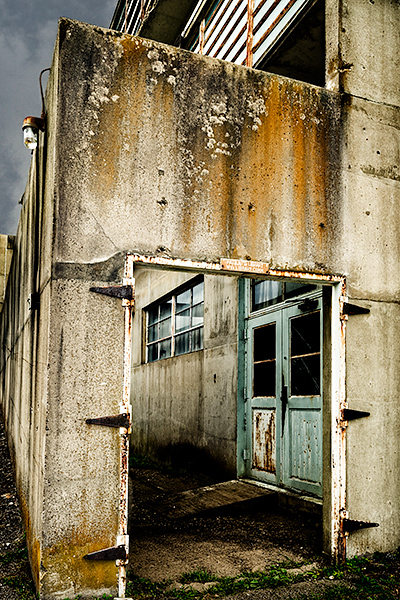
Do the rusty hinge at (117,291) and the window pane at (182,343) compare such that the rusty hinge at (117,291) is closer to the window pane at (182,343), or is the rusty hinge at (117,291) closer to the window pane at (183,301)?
the window pane at (182,343)

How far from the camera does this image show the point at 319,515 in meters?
5.58

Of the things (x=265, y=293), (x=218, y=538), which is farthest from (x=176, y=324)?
(x=218, y=538)

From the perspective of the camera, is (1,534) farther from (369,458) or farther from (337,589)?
(369,458)

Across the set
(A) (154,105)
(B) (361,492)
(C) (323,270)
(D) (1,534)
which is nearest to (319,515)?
(B) (361,492)

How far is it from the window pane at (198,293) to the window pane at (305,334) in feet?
9.62

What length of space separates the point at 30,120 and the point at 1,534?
3945mm

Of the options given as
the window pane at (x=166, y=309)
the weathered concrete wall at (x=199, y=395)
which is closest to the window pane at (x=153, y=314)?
the weathered concrete wall at (x=199, y=395)

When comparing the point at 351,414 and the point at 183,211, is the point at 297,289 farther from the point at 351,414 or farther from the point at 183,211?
the point at 183,211

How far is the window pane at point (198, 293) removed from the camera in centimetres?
933

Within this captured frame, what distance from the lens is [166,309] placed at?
11359 mm

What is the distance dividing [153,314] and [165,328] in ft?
3.97

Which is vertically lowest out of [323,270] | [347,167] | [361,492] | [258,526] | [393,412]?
[258,526]

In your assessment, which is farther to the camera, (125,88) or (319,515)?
(319,515)

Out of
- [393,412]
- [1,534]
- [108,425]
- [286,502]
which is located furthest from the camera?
[286,502]
